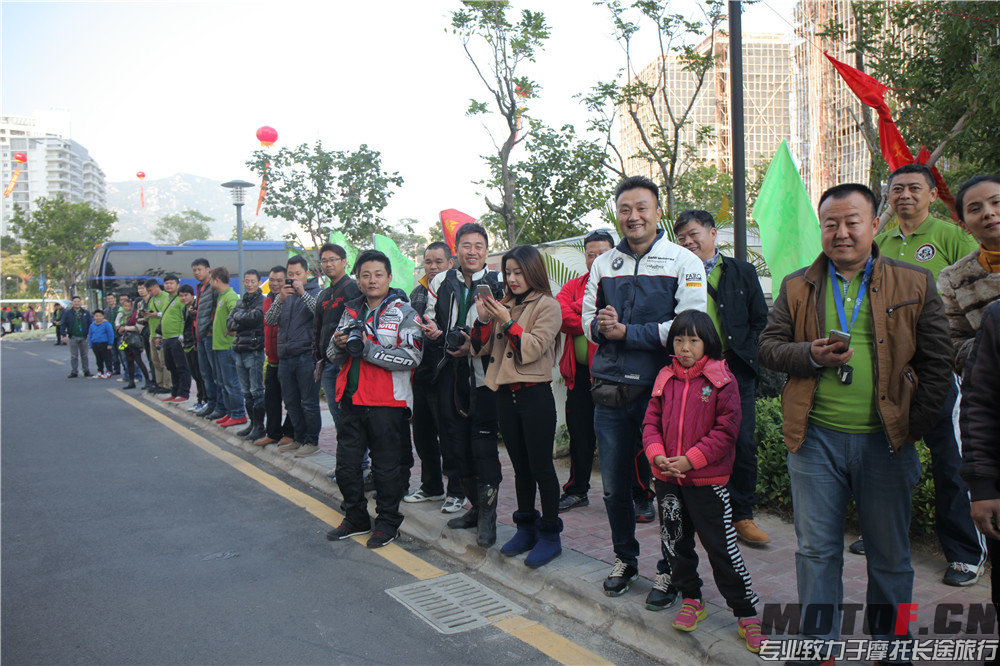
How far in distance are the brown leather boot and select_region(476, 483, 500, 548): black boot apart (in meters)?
1.48

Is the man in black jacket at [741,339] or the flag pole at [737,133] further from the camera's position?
the flag pole at [737,133]

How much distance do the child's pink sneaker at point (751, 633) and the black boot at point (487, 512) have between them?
1726 mm

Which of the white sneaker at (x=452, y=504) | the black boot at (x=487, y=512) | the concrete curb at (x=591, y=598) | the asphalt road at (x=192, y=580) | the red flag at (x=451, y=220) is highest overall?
the red flag at (x=451, y=220)

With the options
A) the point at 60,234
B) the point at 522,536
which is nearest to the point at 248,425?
the point at 522,536

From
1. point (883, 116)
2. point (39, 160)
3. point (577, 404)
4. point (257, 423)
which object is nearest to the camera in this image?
point (577, 404)

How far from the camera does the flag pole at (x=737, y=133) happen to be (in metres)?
5.16

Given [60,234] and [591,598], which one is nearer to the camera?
[591,598]

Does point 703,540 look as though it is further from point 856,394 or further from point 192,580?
point 192,580

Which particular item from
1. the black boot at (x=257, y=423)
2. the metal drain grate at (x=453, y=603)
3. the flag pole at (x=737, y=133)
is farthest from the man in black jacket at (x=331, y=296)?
the flag pole at (x=737, y=133)

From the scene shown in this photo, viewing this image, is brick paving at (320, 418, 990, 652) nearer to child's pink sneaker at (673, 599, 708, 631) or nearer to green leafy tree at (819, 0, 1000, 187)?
child's pink sneaker at (673, 599, 708, 631)

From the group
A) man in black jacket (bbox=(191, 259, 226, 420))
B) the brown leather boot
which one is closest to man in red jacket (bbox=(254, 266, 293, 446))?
man in black jacket (bbox=(191, 259, 226, 420))

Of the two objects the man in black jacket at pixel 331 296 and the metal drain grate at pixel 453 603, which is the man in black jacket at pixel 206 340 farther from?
the metal drain grate at pixel 453 603

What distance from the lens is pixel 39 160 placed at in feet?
488

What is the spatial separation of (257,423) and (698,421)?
20.2 ft
